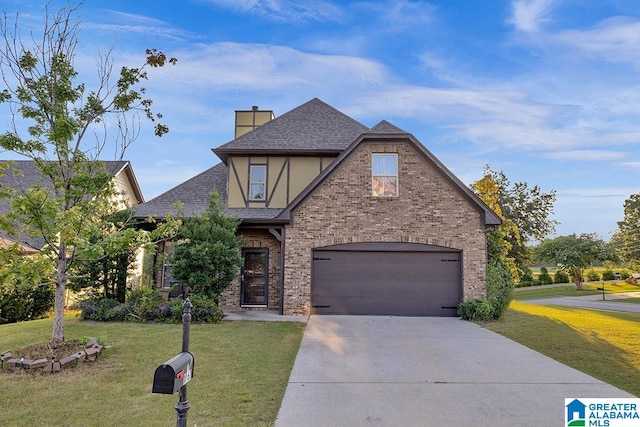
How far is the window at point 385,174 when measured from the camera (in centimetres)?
1215

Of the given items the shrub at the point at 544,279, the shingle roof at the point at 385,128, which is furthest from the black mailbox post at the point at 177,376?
the shrub at the point at 544,279

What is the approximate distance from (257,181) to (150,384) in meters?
9.79

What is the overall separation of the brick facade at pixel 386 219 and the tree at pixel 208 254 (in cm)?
187

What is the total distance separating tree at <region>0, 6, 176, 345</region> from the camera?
21.6 ft

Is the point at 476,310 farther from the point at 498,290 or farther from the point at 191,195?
the point at 191,195

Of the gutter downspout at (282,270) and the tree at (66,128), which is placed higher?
the tree at (66,128)

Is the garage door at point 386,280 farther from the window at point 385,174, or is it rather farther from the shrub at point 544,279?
the shrub at point 544,279

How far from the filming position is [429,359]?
267 inches

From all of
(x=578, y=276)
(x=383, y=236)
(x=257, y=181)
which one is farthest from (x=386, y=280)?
(x=578, y=276)

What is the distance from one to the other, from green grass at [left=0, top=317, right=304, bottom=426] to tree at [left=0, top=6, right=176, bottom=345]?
5.35 ft

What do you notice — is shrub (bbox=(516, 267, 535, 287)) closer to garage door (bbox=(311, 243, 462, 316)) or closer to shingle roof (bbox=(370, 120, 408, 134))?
garage door (bbox=(311, 243, 462, 316))

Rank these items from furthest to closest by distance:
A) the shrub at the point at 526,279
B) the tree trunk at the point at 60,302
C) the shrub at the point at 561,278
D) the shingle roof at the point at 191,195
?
the shrub at the point at 561,278, the shrub at the point at 526,279, the shingle roof at the point at 191,195, the tree trunk at the point at 60,302

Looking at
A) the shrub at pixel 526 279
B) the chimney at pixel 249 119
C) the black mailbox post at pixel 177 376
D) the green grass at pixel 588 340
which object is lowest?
the shrub at pixel 526 279

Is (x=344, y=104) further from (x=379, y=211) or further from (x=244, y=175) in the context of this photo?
(x=379, y=211)
